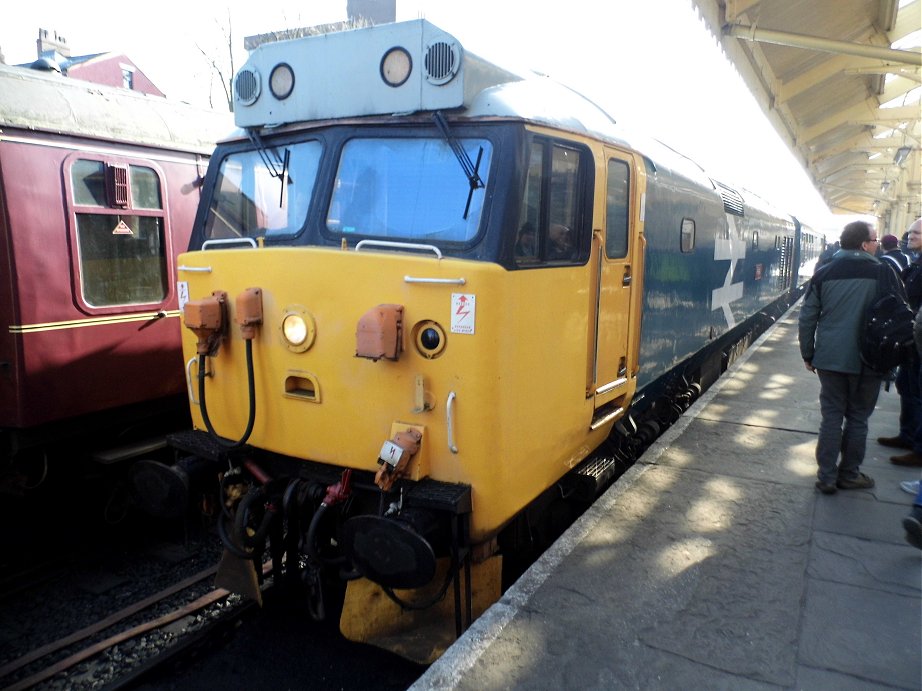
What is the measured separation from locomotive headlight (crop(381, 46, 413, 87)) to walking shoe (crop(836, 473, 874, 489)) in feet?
13.2

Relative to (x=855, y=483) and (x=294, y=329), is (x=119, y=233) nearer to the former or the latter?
(x=294, y=329)

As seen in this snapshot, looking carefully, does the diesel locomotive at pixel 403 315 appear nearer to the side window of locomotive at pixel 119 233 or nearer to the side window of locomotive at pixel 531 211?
the side window of locomotive at pixel 531 211

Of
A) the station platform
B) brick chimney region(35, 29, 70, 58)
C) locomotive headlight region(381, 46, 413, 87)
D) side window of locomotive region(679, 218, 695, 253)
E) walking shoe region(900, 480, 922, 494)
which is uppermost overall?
brick chimney region(35, 29, 70, 58)

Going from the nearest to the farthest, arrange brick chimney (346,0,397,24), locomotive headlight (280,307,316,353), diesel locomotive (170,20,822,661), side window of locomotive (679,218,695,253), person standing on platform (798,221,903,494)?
diesel locomotive (170,20,822,661) < locomotive headlight (280,307,316,353) < person standing on platform (798,221,903,494) < side window of locomotive (679,218,695,253) < brick chimney (346,0,397,24)

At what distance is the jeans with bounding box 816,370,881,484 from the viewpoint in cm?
450

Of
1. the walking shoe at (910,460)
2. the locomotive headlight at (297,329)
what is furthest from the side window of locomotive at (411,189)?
the walking shoe at (910,460)

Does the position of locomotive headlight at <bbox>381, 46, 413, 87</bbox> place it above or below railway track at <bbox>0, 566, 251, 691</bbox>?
above

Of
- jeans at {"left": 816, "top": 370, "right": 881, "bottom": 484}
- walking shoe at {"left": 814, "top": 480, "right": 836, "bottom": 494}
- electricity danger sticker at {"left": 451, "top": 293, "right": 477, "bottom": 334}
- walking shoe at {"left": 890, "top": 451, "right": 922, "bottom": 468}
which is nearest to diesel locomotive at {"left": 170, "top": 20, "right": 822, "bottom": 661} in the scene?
electricity danger sticker at {"left": 451, "top": 293, "right": 477, "bottom": 334}

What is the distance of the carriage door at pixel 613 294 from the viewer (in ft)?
12.6

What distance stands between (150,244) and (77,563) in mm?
2569

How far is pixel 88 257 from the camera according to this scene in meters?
5.20

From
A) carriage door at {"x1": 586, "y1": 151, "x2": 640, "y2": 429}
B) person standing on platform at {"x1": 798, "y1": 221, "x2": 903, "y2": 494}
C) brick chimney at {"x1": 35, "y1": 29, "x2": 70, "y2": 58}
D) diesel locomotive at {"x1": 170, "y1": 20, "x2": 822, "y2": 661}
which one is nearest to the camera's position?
Result: diesel locomotive at {"x1": 170, "y1": 20, "x2": 822, "y2": 661}

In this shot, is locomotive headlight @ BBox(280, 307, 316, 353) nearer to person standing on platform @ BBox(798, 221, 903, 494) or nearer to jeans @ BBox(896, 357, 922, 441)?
person standing on platform @ BBox(798, 221, 903, 494)

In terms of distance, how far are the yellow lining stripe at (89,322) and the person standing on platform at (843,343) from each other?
5.00m
